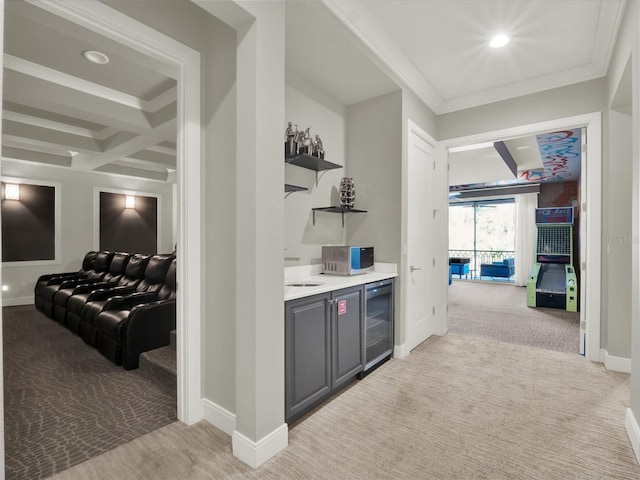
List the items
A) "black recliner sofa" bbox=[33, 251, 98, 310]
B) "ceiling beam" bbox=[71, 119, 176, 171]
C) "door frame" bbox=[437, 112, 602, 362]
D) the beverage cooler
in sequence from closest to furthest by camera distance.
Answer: the beverage cooler, "door frame" bbox=[437, 112, 602, 362], "ceiling beam" bbox=[71, 119, 176, 171], "black recliner sofa" bbox=[33, 251, 98, 310]

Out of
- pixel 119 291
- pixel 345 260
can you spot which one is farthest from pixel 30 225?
pixel 345 260

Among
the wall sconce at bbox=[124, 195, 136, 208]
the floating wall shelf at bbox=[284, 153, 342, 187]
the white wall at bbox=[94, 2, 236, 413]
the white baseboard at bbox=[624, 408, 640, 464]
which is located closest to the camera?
the white baseboard at bbox=[624, 408, 640, 464]

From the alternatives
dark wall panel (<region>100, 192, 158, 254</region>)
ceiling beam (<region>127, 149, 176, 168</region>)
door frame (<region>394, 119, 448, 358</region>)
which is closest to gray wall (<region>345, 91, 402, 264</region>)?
door frame (<region>394, 119, 448, 358</region>)

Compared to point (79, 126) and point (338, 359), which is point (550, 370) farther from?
point (79, 126)

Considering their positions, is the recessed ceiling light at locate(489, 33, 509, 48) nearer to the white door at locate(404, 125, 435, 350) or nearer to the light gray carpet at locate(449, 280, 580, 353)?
the white door at locate(404, 125, 435, 350)

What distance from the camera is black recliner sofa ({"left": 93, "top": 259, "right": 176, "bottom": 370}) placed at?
Result: 316cm

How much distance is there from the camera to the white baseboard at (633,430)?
75.8 inches

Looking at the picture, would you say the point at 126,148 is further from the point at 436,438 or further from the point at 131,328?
the point at 436,438

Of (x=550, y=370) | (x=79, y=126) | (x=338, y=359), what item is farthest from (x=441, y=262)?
(x=79, y=126)

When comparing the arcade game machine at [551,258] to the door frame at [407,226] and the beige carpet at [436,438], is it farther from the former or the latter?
the beige carpet at [436,438]

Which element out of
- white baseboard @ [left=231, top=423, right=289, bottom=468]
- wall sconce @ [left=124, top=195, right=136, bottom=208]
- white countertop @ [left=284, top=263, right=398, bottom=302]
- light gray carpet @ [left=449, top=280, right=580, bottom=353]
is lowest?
light gray carpet @ [left=449, top=280, right=580, bottom=353]

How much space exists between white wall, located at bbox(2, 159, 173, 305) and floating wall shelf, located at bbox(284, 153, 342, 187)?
19.1ft

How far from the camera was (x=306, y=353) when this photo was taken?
227cm

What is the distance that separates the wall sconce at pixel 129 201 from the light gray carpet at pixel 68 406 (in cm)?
414
